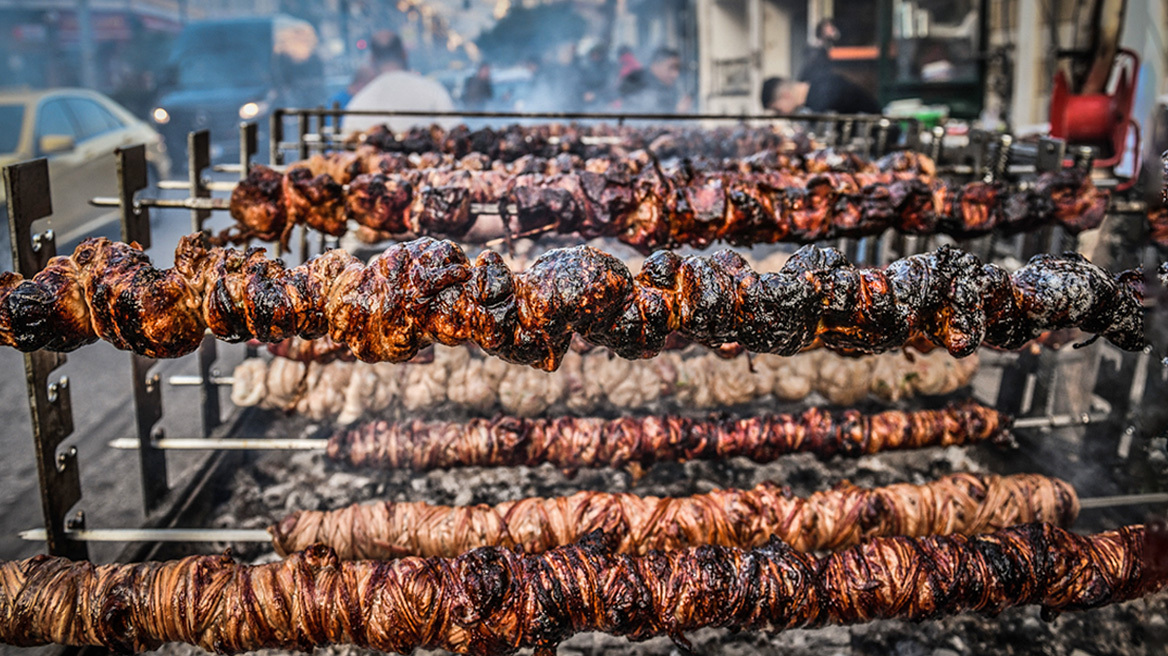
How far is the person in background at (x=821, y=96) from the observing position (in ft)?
29.1

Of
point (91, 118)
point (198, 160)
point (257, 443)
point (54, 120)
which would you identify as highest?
point (91, 118)

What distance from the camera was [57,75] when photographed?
2100 centimetres

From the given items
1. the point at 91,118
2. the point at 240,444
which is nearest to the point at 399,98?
the point at 240,444

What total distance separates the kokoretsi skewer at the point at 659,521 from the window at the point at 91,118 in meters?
11.8

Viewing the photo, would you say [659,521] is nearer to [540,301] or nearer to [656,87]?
[540,301]

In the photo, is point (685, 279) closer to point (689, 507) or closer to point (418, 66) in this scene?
point (689, 507)

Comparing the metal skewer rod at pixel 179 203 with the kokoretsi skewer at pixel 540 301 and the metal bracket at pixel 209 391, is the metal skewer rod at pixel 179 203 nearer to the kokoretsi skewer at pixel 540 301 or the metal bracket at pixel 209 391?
the kokoretsi skewer at pixel 540 301

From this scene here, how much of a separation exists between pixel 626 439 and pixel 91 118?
12.6 meters

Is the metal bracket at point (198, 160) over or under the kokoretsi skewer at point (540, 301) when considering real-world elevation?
Result: over

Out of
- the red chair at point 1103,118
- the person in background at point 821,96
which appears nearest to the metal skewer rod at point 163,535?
the red chair at point 1103,118

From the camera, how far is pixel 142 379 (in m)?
3.70

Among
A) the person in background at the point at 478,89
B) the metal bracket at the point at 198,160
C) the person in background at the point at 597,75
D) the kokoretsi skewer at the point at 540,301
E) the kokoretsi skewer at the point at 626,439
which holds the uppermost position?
the person in background at the point at 597,75

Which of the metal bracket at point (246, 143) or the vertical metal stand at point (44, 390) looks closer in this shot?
the vertical metal stand at point (44, 390)

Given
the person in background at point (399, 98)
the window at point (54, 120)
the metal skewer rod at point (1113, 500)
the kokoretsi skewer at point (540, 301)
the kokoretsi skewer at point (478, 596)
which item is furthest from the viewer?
the window at point (54, 120)
